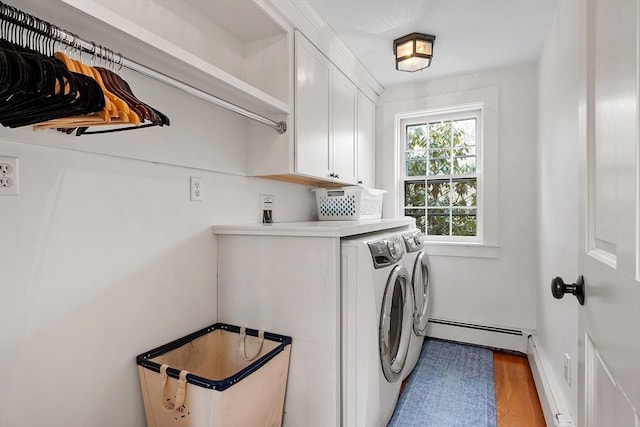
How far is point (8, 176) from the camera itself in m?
0.99

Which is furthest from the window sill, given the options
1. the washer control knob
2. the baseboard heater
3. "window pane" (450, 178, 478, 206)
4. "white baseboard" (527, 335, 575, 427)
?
the washer control knob

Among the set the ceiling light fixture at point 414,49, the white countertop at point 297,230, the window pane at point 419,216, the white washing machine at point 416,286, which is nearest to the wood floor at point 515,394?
the white washing machine at point 416,286

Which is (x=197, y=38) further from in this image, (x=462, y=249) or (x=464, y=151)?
(x=462, y=249)

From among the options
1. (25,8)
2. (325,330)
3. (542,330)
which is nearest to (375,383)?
(325,330)

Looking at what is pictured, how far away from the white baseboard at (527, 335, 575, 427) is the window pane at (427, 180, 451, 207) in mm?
1354

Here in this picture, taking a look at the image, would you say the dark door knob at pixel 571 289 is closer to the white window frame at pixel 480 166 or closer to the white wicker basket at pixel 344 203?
the white wicker basket at pixel 344 203

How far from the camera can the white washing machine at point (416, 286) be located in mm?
2201

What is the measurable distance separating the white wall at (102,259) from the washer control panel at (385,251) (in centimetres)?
85

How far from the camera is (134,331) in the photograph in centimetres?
134

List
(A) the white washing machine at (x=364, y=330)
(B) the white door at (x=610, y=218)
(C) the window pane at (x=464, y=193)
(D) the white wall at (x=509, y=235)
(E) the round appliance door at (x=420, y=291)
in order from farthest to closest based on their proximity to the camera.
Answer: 1. (C) the window pane at (x=464, y=193)
2. (D) the white wall at (x=509, y=235)
3. (E) the round appliance door at (x=420, y=291)
4. (A) the white washing machine at (x=364, y=330)
5. (B) the white door at (x=610, y=218)

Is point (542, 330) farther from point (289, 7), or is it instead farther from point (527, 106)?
point (289, 7)

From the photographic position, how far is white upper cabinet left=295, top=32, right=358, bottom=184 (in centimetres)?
195

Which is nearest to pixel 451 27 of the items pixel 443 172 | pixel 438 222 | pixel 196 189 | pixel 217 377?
pixel 443 172

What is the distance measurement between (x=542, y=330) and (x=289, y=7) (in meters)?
2.70
